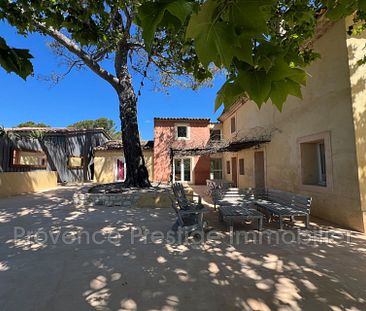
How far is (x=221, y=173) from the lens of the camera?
1872cm

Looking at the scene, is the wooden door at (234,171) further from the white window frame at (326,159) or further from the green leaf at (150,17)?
the green leaf at (150,17)

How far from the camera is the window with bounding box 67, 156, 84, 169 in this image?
1827 cm

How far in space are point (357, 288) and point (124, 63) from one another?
10.4 meters

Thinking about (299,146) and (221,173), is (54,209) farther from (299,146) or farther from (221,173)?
(221,173)

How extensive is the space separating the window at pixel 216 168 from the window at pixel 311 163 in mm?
11385

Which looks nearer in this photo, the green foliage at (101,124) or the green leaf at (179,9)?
the green leaf at (179,9)

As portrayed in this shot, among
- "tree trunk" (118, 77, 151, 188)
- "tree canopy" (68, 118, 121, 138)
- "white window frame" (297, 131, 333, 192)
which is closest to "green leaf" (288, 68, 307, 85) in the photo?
"white window frame" (297, 131, 333, 192)

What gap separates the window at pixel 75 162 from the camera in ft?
59.9

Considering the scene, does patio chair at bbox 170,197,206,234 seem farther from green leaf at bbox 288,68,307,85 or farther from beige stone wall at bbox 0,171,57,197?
beige stone wall at bbox 0,171,57,197

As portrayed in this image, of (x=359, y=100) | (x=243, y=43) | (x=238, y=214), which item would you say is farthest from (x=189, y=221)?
(x=359, y=100)

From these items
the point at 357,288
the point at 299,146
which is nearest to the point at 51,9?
the point at 357,288

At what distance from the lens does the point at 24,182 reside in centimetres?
1213

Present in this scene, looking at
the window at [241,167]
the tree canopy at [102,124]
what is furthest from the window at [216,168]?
the tree canopy at [102,124]

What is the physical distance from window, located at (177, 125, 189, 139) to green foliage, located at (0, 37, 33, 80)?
17626mm
